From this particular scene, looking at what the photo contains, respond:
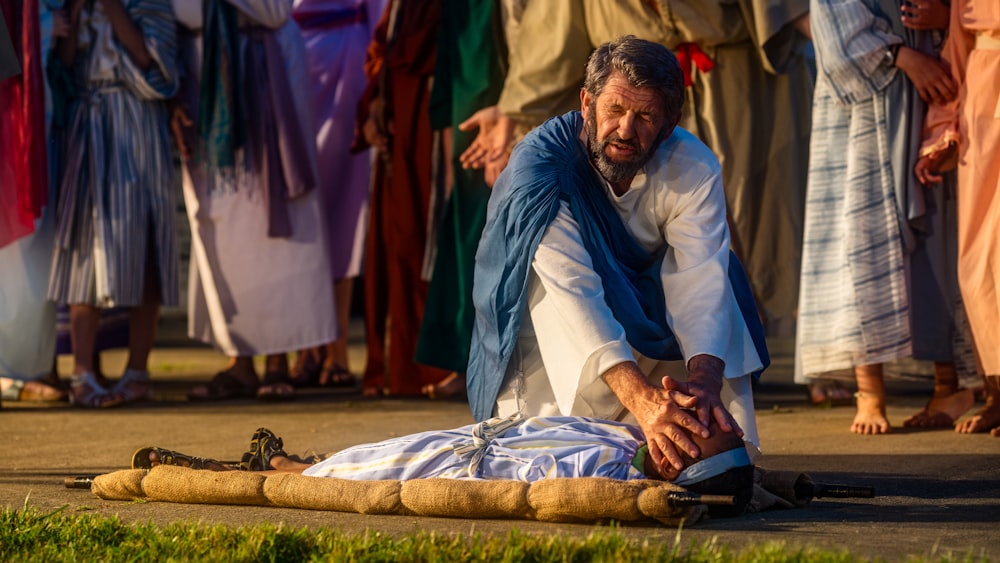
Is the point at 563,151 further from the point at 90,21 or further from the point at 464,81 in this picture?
the point at 90,21

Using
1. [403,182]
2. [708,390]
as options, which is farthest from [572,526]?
[403,182]

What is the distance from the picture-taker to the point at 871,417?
5.90 metres

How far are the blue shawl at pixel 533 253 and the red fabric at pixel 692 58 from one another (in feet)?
6.18

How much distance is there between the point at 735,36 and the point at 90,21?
10.3 ft

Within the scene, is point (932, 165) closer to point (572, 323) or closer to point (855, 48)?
point (855, 48)

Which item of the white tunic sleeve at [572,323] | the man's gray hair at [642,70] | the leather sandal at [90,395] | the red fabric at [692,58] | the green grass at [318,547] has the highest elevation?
the red fabric at [692,58]

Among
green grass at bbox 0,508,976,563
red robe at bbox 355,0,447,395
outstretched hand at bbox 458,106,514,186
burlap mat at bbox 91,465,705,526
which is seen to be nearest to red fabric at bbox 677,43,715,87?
outstretched hand at bbox 458,106,514,186

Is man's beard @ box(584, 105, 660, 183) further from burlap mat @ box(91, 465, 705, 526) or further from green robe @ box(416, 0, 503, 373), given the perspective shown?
green robe @ box(416, 0, 503, 373)

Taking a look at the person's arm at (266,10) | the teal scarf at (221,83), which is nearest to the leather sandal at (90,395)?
the teal scarf at (221,83)

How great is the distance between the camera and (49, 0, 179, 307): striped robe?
24.1ft

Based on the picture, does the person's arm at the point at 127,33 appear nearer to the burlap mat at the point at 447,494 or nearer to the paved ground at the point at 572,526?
the paved ground at the point at 572,526

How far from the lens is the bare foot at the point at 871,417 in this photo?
19.2 feet

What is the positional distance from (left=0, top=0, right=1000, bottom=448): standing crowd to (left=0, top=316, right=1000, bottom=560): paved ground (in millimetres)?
275

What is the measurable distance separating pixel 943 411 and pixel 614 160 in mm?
2345
